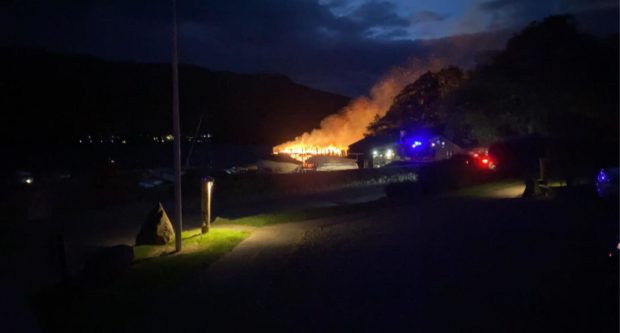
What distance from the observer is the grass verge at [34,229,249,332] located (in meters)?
8.10

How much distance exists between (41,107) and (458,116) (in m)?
45.4

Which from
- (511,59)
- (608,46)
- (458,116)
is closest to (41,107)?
(458,116)

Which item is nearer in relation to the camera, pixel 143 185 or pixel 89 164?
pixel 143 185

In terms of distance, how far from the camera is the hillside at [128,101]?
60.8m

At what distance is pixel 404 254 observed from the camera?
11.7 metres

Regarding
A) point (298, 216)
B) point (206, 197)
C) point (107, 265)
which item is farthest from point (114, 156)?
point (107, 265)

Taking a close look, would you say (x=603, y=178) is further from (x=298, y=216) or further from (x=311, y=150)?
(x=311, y=150)

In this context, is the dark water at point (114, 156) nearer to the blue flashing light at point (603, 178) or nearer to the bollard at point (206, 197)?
the bollard at point (206, 197)

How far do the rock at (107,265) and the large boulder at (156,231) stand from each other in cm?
372

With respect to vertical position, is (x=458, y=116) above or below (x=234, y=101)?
below

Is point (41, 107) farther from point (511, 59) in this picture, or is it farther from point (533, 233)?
point (533, 233)

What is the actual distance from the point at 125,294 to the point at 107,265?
1.75m

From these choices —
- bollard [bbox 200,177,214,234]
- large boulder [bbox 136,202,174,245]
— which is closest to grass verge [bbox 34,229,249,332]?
large boulder [bbox 136,202,174,245]

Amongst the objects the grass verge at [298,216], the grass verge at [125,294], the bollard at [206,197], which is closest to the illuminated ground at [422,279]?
the grass verge at [125,294]
